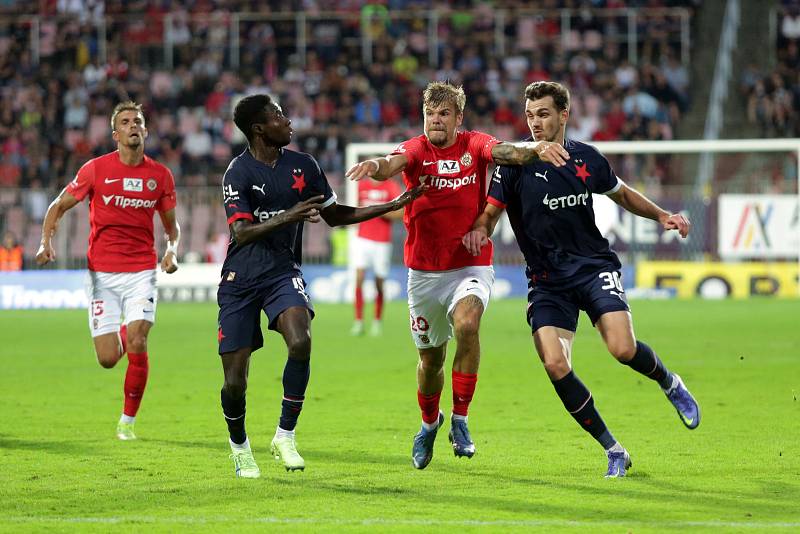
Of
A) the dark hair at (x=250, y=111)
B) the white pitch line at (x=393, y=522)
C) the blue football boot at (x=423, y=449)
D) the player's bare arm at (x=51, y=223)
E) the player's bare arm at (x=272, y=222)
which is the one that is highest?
the dark hair at (x=250, y=111)

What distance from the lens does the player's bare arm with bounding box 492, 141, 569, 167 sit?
7.19m

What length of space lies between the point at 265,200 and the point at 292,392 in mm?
1142

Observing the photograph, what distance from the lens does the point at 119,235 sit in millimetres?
9648

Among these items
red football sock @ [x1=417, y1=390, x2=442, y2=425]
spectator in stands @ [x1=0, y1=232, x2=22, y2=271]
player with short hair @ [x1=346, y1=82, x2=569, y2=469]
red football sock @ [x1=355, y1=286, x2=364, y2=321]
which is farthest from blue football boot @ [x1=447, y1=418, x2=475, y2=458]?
spectator in stands @ [x1=0, y1=232, x2=22, y2=271]

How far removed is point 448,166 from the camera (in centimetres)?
795

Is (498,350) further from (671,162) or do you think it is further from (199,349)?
(671,162)

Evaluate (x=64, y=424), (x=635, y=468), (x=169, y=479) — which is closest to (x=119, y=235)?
(x=64, y=424)

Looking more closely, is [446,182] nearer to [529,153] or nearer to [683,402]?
[529,153]

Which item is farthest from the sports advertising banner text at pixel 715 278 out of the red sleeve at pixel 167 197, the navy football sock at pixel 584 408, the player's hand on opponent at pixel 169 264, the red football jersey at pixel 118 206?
the navy football sock at pixel 584 408

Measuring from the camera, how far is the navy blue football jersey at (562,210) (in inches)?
296

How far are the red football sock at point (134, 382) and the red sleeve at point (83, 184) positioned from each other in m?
1.30

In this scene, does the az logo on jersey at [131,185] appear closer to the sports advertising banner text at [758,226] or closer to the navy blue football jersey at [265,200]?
the navy blue football jersey at [265,200]

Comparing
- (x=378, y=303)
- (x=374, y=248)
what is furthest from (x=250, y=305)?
(x=374, y=248)

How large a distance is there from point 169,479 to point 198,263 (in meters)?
18.9
